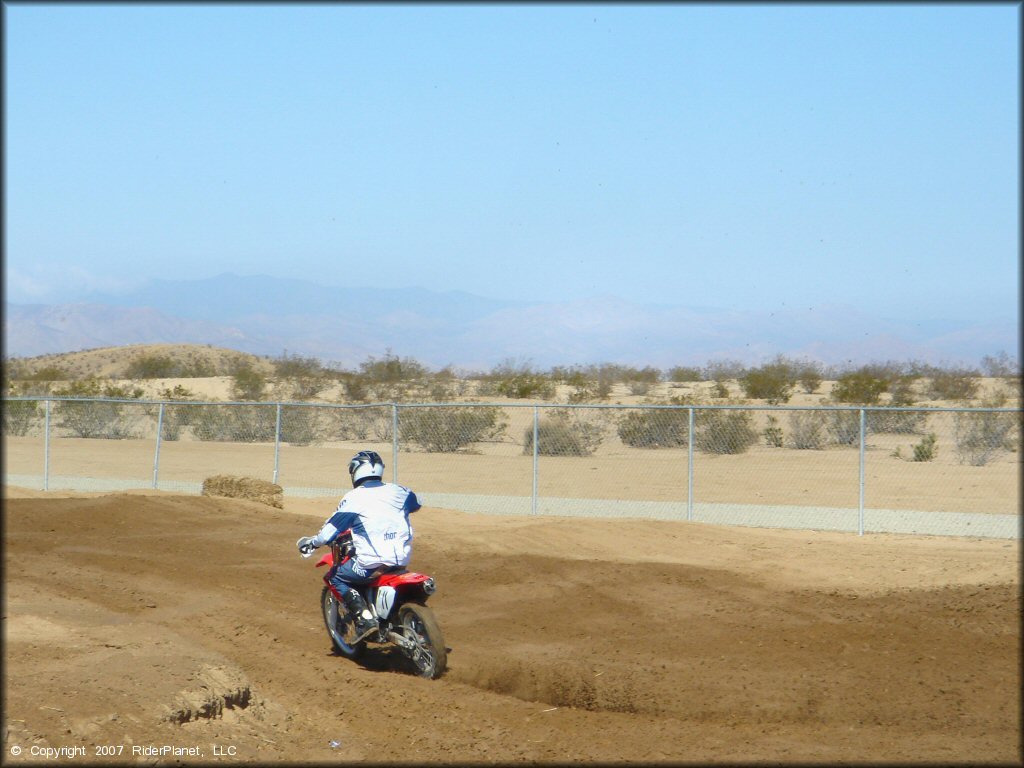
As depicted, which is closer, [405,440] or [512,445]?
[405,440]

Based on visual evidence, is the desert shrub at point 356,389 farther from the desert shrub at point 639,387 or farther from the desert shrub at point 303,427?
the desert shrub at point 303,427

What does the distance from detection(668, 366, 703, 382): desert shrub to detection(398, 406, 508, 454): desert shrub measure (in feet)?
102

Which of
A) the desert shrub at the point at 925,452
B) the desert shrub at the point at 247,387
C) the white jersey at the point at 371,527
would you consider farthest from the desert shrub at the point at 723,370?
the white jersey at the point at 371,527

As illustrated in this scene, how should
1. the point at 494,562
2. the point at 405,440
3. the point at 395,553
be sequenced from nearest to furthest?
1. the point at 395,553
2. the point at 494,562
3. the point at 405,440

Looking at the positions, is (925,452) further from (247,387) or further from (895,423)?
(247,387)

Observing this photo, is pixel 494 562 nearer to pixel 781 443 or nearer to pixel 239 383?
pixel 781 443

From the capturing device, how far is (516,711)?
8.07m

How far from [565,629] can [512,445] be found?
2137cm

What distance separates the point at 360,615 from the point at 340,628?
547 millimetres

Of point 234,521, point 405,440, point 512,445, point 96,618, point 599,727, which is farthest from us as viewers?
point 512,445

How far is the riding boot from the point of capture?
9.16 meters

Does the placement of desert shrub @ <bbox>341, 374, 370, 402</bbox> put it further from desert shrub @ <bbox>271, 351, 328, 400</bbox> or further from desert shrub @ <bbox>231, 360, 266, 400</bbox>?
desert shrub @ <bbox>231, 360, 266, 400</bbox>

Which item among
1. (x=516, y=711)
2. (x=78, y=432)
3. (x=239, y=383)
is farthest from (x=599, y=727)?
(x=239, y=383)

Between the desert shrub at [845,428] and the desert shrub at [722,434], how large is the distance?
230 cm
